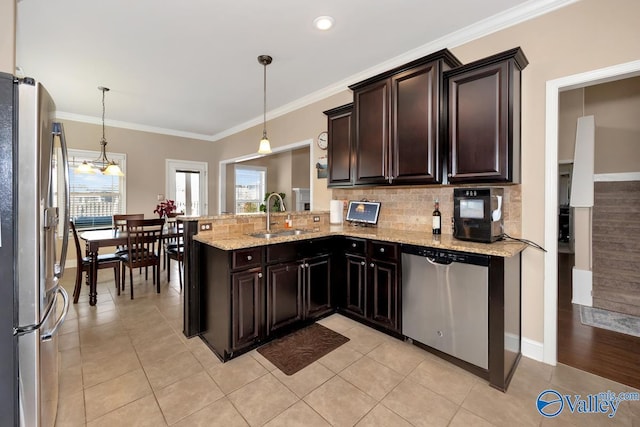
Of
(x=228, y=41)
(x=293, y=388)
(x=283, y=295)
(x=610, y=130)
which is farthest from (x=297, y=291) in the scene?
(x=610, y=130)

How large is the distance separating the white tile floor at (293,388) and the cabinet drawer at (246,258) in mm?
772

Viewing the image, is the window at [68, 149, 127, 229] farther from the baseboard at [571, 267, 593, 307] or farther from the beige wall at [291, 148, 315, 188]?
the baseboard at [571, 267, 593, 307]

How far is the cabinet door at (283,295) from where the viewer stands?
2463mm

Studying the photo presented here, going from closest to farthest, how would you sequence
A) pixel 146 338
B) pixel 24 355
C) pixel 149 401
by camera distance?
pixel 24 355
pixel 149 401
pixel 146 338

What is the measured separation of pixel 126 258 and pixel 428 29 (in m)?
4.46

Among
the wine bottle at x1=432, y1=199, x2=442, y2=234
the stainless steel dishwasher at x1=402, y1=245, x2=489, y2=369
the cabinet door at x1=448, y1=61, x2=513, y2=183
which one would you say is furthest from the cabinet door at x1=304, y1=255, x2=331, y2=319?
the cabinet door at x1=448, y1=61, x2=513, y2=183

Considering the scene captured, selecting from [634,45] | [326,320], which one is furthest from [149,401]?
[634,45]

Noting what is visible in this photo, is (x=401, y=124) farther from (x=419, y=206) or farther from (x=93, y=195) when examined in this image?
(x=93, y=195)

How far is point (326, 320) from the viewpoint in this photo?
9.71 ft

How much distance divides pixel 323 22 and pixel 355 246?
6.87 feet

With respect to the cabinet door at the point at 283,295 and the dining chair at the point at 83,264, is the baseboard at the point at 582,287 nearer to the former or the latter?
the cabinet door at the point at 283,295

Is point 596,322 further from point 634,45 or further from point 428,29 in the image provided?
point 428,29

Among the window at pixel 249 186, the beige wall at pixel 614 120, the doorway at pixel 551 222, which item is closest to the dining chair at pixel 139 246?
the window at pixel 249 186

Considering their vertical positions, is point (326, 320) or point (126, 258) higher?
point (126, 258)
